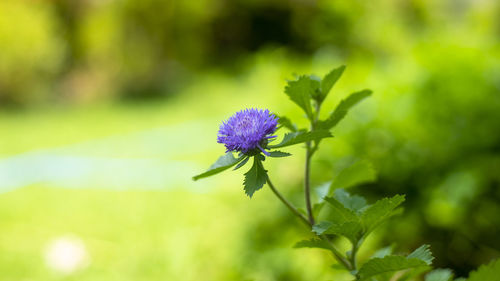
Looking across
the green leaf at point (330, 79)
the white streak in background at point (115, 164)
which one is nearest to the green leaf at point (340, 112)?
the green leaf at point (330, 79)

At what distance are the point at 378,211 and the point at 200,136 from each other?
6.22m

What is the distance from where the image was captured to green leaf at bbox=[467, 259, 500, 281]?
0.49 meters

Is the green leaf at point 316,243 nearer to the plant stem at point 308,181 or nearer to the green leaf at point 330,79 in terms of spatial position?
the plant stem at point 308,181

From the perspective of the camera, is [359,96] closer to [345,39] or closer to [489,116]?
[489,116]

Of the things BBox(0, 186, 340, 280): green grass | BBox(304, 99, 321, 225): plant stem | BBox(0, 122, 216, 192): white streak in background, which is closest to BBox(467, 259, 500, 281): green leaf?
BBox(304, 99, 321, 225): plant stem

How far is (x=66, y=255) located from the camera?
3.24 m

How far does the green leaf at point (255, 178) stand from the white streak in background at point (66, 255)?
278cm

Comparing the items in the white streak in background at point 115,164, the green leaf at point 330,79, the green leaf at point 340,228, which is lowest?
the green leaf at point 340,228

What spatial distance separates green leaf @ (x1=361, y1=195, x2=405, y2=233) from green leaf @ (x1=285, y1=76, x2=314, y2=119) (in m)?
0.14

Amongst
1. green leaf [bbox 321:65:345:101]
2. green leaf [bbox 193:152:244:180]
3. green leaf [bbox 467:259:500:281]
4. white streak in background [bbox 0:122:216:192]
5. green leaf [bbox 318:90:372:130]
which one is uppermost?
Answer: white streak in background [bbox 0:122:216:192]

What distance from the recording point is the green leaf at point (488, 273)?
491mm

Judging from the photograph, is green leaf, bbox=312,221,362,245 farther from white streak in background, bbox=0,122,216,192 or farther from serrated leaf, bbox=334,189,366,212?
white streak in background, bbox=0,122,216,192

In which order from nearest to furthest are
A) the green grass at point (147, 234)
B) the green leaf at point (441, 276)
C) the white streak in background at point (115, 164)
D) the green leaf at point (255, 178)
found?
the green leaf at point (255, 178), the green leaf at point (441, 276), the green grass at point (147, 234), the white streak in background at point (115, 164)

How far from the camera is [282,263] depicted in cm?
179
